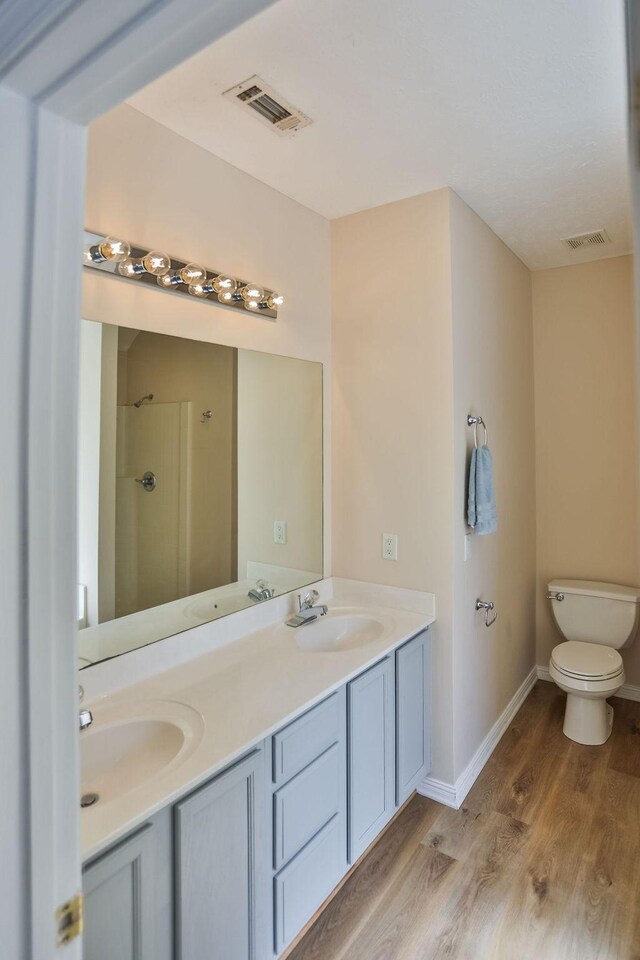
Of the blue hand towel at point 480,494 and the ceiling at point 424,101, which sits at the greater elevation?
the ceiling at point 424,101

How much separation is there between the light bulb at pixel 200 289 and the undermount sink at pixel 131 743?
130 centimetres

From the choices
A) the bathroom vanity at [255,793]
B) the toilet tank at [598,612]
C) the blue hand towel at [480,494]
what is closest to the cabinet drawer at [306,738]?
the bathroom vanity at [255,793]

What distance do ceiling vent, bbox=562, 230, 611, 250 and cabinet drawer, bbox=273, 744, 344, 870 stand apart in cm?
264

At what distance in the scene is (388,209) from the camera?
2357mm

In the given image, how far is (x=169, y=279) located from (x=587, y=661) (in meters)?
2.61

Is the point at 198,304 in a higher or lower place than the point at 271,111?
lower

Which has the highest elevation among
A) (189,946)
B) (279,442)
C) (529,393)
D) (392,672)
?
(529,393)

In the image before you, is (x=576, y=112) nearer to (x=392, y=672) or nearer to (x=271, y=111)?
(x=271, y=111)

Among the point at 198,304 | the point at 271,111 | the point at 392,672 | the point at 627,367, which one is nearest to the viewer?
the point at 271,111

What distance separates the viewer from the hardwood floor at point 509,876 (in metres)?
1.65

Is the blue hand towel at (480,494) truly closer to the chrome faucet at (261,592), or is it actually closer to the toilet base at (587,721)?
the chrome faucet at (261,592)

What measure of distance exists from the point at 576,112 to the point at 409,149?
1.76 ft

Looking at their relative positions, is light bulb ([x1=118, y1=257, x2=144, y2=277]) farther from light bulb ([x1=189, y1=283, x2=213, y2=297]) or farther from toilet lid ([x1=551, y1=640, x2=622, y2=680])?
toilet lid ([x1=551, y1=640, x2=622, y2=680])

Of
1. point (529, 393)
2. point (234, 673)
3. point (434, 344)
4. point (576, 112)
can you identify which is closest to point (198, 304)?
point (434, 344)
